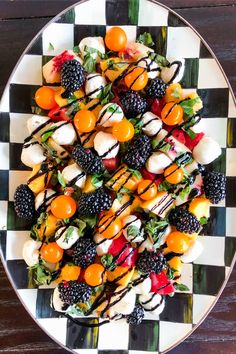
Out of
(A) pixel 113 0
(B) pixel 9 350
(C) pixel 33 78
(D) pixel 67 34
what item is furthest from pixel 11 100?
(B) pixel 9 350

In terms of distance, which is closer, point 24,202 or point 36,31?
point 24,202

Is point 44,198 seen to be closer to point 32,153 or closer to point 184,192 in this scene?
point 32,153

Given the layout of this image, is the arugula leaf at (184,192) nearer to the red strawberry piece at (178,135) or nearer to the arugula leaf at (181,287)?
the red strawberry piece at (178,135)

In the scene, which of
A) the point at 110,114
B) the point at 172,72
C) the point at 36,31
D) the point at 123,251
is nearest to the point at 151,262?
the point at 123,251

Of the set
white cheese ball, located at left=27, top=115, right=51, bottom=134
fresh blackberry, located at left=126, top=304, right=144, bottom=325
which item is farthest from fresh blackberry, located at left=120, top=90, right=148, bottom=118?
fresh blackberry, located at left=126, top=304, right=144, bottom=325

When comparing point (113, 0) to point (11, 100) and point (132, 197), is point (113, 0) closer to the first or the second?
point (11, 100)
